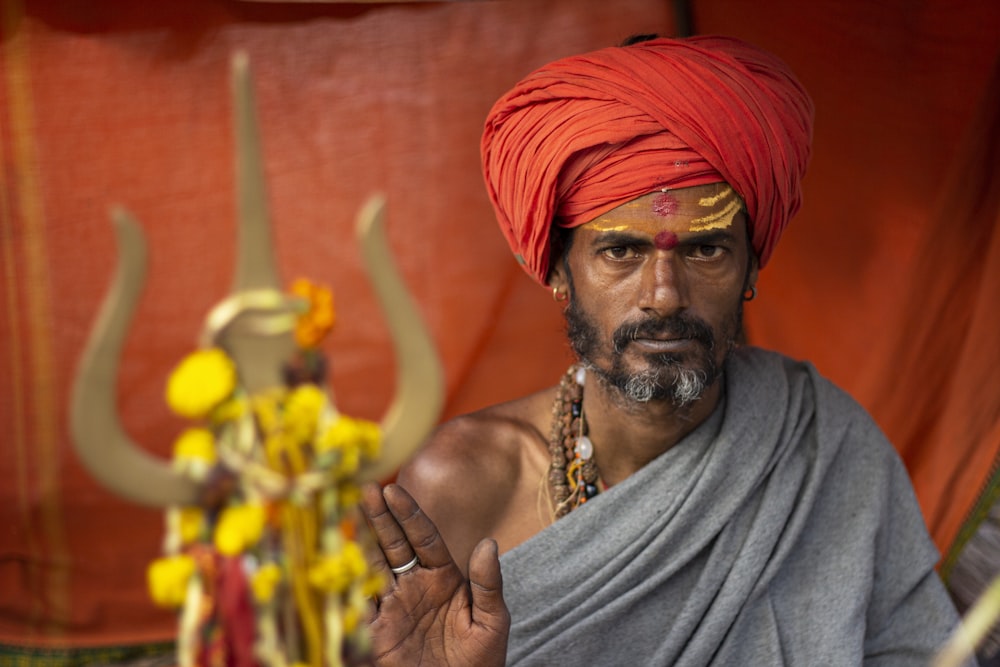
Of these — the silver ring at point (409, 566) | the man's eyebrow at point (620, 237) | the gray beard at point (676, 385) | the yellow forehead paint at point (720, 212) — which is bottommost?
the silver ring at point (409, 566)

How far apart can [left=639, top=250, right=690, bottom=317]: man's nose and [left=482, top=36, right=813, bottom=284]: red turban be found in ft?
0.41

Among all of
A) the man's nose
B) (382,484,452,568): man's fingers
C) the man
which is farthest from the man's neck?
(382,484,452,568): man's fingers

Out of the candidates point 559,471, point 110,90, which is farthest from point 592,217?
point 110,90

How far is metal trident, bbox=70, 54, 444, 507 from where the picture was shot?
0.83 metres

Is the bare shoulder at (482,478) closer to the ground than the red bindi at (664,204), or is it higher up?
closer to the ground

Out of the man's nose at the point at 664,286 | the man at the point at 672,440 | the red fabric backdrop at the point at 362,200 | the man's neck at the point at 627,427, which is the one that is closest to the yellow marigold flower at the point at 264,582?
the man at the point at 672,440

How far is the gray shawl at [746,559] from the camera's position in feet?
6.48

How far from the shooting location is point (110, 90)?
97.4 inches

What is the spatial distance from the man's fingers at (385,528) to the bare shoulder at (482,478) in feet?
1.78

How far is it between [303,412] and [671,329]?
1.13m

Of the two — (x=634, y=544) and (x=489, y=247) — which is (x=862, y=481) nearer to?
(x=634, y=544)

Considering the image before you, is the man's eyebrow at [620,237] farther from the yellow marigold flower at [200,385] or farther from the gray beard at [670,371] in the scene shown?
the yellow marigold flower at [200,385]

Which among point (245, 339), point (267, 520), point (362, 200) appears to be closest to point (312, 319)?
point (245, 339)

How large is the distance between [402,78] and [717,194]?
40.8 inches
